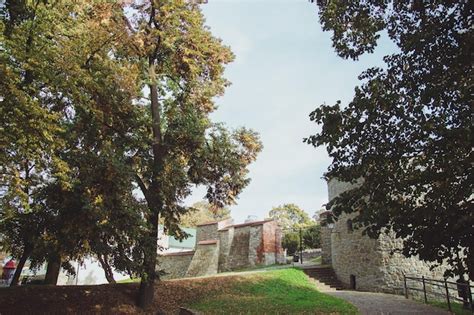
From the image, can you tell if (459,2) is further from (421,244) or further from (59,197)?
(59,197)

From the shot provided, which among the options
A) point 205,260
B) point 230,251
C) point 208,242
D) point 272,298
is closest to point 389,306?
point 272,298

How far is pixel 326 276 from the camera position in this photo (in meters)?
17.4

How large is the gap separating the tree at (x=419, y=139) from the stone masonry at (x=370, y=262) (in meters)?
8.88

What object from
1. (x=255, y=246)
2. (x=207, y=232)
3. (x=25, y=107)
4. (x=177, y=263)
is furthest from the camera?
(x=207, y=232)

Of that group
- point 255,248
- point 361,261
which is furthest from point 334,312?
point 255,248

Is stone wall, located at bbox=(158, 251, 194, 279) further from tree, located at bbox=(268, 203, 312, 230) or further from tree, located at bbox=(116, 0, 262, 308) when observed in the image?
tree, located at bbox=(268, 203, 312, 230)

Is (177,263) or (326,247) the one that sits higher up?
(326,247)

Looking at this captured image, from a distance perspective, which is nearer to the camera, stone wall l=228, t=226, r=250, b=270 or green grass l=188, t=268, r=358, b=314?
green grass l=188, t=268, r=358, b=314

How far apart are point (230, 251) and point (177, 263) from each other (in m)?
3.94

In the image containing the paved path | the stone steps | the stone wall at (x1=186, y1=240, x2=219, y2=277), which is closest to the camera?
the paved path

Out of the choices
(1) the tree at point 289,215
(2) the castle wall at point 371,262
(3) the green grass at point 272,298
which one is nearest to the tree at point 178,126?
(3) the green grass at point 272,298

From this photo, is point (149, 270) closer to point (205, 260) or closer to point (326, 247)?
point (326, 247)

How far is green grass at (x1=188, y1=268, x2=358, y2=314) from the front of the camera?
10.1 meters

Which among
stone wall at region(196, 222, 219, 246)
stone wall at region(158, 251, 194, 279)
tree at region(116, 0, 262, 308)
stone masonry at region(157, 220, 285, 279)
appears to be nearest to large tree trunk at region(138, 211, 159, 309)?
tree at region(116, 0, 262, 308)
